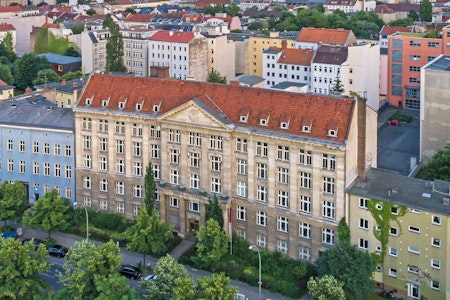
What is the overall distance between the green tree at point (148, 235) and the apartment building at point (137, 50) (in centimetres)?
10074

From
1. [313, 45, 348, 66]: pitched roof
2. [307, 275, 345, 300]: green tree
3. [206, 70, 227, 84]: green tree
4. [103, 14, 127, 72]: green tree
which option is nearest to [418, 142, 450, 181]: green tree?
[307, 275, 345, 300]: green tree

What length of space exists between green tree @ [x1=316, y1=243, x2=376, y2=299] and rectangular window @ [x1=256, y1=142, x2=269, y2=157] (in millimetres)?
14096

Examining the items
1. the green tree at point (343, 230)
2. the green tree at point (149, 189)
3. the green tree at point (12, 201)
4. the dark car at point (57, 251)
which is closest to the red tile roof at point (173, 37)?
the green tree at point (12, 201)

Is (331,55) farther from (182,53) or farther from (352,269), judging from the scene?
(352,269)

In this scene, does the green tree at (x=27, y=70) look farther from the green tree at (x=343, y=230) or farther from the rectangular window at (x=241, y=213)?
the green tree at (x=343, y=230)

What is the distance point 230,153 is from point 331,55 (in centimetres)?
7697

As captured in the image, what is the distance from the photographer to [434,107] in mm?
108000

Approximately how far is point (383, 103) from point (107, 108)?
85.2 meters

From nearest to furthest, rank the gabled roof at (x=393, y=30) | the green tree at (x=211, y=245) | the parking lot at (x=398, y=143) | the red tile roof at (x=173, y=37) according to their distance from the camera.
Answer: the green tree at (x=211, y=245), the parking lot at (x=398, y=143), the red tile roof at (x=173, y=37), the gabled roof at (x=393, y=30)

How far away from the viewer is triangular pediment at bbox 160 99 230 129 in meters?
80.2

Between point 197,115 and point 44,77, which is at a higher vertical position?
point 197,115

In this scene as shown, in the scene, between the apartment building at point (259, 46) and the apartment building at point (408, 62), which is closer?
the apartment building at point (408, 62)

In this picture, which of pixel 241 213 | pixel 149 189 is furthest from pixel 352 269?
pixel 149 189

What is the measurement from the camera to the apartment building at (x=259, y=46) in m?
174
